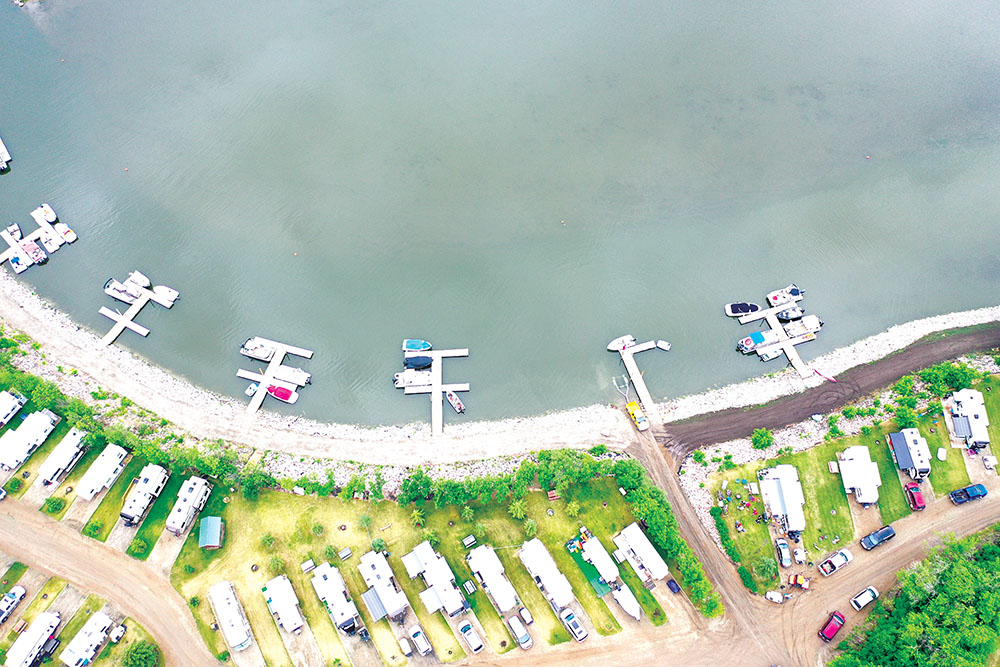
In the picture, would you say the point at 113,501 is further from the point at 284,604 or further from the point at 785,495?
the point at 785,495

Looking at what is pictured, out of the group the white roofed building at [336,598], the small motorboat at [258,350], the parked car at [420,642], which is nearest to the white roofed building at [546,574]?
the parked car at [420,642]

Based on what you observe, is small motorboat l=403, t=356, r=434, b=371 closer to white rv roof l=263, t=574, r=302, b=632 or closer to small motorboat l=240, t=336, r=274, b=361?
small motorboat l=240, t=336, r=274, b=361

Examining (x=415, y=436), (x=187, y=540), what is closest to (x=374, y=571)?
(x=415, y=436)

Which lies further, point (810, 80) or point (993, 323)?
point (810, 80)

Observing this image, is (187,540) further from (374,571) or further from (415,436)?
(415,436)

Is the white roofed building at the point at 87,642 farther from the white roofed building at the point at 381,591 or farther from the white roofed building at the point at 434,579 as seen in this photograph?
the white roofed building at the point at 434,579

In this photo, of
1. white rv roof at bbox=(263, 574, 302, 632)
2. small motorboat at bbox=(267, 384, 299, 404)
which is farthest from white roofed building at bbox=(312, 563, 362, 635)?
small motorboat at bbox=(267, 384, 299, 404)

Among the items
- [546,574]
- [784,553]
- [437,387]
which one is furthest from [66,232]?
[784,553]

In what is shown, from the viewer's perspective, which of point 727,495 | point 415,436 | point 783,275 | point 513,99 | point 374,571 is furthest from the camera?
point 513,99
